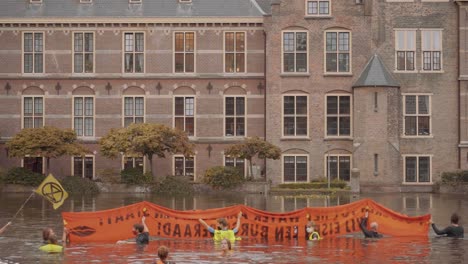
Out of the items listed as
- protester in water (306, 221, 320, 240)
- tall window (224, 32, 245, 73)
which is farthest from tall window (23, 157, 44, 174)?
protester in water (306, 221, 320, 240)

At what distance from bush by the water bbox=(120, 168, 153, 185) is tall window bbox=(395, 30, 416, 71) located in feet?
54.9

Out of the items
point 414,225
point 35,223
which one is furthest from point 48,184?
point 414,225

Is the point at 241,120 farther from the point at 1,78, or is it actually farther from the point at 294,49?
the point at 1,78

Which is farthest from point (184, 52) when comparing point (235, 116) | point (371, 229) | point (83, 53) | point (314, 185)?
point (371, 229)

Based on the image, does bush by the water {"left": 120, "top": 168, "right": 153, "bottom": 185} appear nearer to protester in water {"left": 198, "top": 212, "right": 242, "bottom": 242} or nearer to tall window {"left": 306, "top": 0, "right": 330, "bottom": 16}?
tall window {"left": 306, "top": 0, "right": 330, "bottom": 16}

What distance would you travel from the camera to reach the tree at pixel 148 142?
→ 59.2m

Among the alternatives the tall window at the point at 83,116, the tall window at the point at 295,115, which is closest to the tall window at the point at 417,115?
the tall window at the point at 295,115

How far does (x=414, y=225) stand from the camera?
35.4 meters

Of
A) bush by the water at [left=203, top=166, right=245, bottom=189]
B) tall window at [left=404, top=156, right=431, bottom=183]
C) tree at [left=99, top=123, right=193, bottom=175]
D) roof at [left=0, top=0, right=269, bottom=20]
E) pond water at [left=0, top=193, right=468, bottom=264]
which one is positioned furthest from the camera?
roof at [left=0, top=0, right=269, bottom=20]

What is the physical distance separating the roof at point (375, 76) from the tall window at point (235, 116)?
7.45m

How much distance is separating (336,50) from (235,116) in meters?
7.61

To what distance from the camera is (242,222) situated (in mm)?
34281

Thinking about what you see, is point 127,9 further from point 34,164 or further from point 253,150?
point 253,150

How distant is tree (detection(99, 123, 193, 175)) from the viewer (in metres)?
59.2
